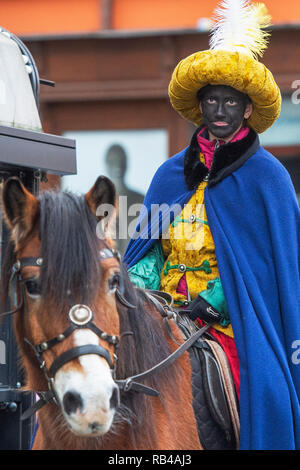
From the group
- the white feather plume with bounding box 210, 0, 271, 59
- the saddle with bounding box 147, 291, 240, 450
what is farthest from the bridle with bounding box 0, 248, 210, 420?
the white feather plume with bounding box 210, 0, 271, 59

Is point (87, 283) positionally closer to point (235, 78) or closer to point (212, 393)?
point (212, 393)

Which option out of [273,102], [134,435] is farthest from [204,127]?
[134,435]

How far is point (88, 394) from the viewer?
7.35 feet

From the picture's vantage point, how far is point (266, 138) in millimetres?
8602

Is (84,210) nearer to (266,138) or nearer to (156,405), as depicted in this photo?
(156,405)

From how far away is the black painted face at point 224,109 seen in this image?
3.49 meters

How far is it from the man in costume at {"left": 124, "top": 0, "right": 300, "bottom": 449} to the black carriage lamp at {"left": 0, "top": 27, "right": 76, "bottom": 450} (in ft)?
1.66

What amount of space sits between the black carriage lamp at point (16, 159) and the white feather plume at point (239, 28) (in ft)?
2.84

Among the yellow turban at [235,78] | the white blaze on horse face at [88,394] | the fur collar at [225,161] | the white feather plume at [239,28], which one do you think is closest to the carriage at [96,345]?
the white blaze on horse face at [88,394]

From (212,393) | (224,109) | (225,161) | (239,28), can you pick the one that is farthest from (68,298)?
(239,28)

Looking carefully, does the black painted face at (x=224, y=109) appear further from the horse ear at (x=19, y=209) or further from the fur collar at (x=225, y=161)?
the horse ear at (x=19, y=209)

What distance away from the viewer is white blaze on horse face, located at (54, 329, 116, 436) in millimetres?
2248

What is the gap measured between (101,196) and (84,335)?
50 centimetres
